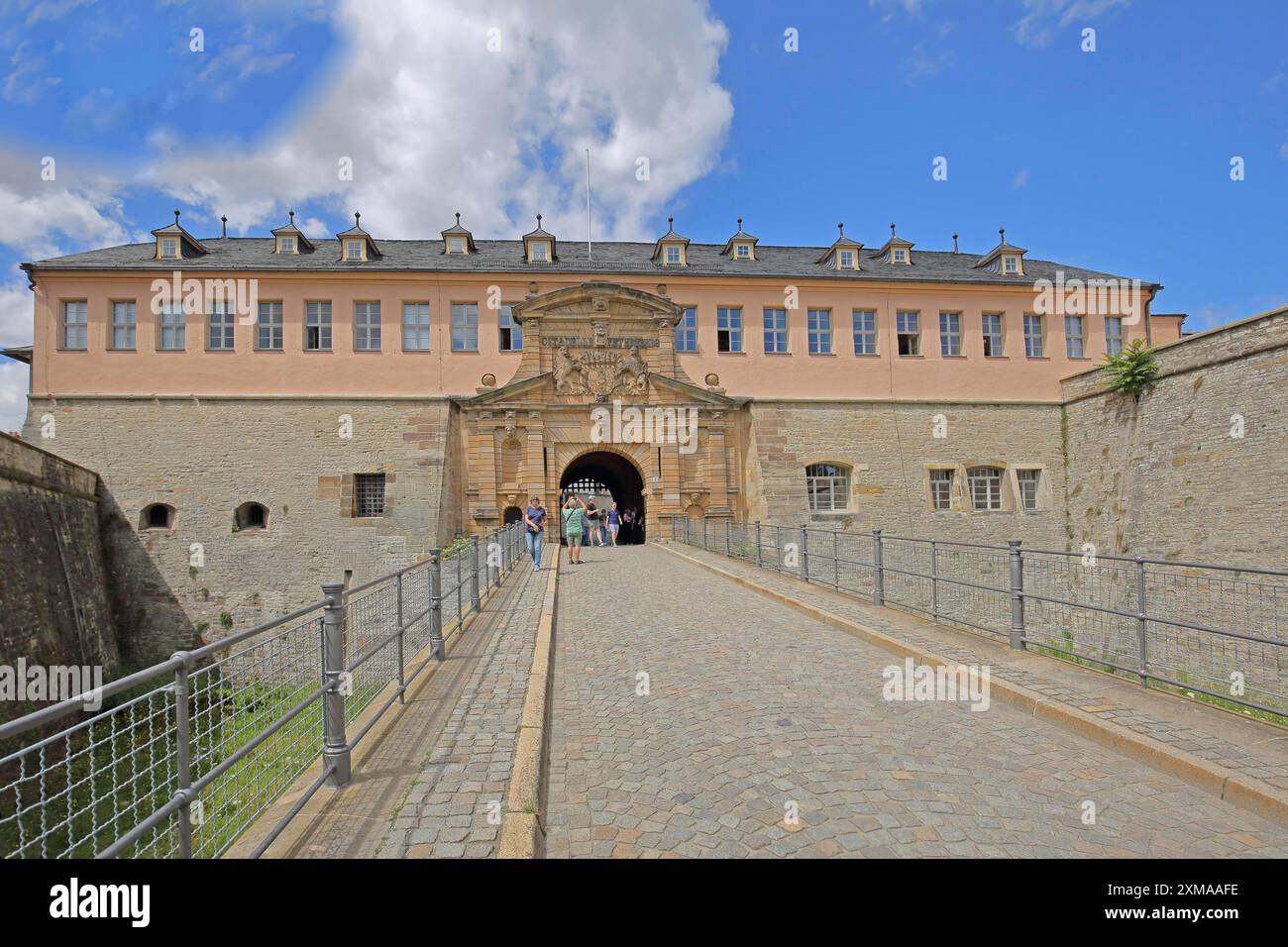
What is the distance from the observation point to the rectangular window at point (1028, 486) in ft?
96.0

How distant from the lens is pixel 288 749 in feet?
14.4

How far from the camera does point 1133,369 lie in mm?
23578

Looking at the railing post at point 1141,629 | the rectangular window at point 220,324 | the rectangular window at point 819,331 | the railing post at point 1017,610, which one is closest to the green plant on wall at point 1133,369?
the rectangular window at point 819,331

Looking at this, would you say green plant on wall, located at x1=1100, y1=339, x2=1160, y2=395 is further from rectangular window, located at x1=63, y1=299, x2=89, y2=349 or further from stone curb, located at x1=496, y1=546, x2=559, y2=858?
rectangular window, located at x1=63, y1=299, x2=89, y2=349

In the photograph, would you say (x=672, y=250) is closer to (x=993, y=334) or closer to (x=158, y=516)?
(x=993, y=334)

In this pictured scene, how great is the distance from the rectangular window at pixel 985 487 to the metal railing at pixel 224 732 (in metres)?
28.0

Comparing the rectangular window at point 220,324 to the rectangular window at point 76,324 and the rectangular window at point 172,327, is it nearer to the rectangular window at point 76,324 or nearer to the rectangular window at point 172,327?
the rectangular window at point 172,327

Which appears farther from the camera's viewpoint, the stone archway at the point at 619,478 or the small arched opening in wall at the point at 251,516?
the stone archway at the point at 619,478


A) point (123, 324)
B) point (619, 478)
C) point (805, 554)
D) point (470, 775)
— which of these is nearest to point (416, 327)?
point (123, 324)

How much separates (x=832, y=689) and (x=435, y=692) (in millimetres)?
3818

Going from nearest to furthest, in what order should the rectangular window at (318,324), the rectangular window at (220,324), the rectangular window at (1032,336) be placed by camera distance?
the rectangular window at (220,324) → the rectangular window at (318,324) → the rectangular window at (1032,336)

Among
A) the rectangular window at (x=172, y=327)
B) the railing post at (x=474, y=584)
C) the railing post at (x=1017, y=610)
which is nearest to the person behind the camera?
the railing post at (x=1017, y=610)
